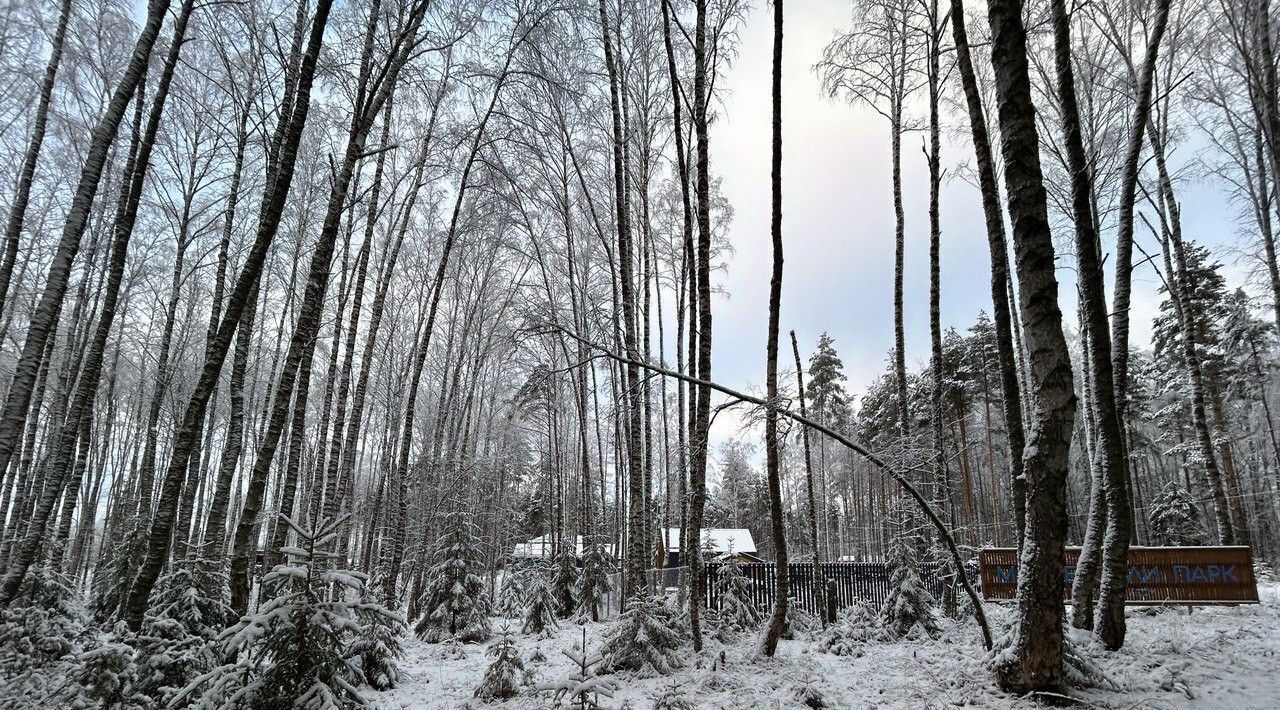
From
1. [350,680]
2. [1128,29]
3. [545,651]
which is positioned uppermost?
[1128,29]

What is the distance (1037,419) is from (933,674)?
3090mm

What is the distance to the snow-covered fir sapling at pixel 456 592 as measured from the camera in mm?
9977

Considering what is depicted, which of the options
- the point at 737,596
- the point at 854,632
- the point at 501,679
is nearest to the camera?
the point at 501,679

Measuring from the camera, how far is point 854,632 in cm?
841

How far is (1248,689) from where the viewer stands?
433 cm

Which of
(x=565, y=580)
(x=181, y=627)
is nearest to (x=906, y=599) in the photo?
(x=565, y=580)

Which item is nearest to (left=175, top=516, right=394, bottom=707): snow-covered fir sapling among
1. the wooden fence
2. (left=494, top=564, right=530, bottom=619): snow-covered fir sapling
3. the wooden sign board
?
the wooden fence

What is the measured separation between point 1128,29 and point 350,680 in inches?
583

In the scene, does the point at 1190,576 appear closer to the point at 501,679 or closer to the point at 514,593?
the point at 501,679

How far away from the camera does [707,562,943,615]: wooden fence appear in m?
11.0

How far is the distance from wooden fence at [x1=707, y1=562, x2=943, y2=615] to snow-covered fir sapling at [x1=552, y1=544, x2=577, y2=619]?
4.07 meters

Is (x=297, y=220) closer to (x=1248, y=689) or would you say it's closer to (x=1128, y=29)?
(x=1248, y=689)

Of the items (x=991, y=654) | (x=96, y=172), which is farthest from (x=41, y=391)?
(x=991, y=654)

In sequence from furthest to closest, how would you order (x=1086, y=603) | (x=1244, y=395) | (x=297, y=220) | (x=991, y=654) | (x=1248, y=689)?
(x=1244, y=395) → (x=297, y=220) → (x=1086, y=603) → (x=991, y=654) → (x=1248, y=689)
